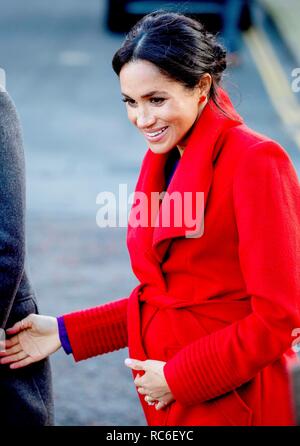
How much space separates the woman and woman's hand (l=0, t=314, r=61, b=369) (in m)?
0.28

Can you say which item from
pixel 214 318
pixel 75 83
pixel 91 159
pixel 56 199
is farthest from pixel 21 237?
pixel 75 83

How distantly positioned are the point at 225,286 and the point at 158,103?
487mm

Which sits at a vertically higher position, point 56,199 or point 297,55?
point 297,55

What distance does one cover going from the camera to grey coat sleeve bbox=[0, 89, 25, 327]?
7.42 feet

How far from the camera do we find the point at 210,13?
48.2 ft

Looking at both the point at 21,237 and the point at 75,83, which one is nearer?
the point at 21,237

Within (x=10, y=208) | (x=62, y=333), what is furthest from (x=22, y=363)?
(x=10, y=208)

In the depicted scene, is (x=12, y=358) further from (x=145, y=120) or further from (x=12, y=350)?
(x=145, y=120)

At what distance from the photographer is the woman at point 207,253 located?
2.10 metres

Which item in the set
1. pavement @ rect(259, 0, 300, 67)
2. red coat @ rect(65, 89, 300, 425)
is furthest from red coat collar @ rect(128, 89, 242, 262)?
pavement @ rect(259, 0, 300, 67)

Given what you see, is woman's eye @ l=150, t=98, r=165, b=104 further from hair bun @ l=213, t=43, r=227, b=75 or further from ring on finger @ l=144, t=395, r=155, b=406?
ring on finger @ l=144, t=395, r=155, b=406

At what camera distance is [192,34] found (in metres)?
2.30
